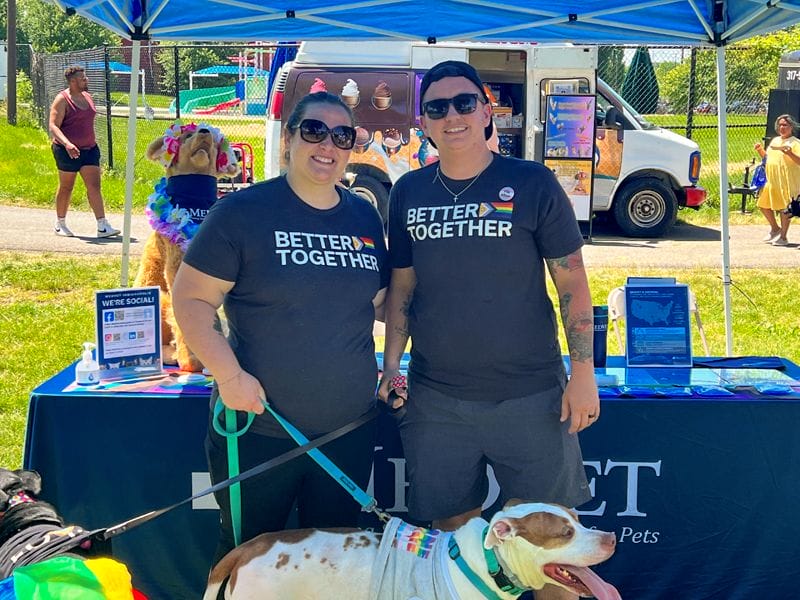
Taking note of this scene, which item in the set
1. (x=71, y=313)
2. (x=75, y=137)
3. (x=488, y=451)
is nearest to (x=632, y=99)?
(x=75, y=137)

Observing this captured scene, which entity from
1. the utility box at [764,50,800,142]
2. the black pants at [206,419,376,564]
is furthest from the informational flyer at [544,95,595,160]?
the black pants at [206,419,376,564]

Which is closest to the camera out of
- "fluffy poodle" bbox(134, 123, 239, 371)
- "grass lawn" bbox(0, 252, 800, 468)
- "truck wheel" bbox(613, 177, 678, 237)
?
"fluffy poodle" bbox(134, 123, 239, 371)

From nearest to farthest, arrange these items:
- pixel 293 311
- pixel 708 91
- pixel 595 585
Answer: pixel 595 585 < pixel 293 311 < pixel 708 91

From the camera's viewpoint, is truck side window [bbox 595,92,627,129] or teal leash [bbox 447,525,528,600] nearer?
teal leash [bbox 447,525,528,600]

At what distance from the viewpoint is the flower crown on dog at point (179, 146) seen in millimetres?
3863

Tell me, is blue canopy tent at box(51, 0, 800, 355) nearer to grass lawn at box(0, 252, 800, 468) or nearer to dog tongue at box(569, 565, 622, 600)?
grass lawn at box(0, 252, 800, 468)

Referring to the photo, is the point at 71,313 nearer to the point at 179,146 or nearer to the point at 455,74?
the point at 179,146

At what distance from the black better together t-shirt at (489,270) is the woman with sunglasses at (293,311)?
0.55 feet

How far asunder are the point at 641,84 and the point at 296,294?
22881mm

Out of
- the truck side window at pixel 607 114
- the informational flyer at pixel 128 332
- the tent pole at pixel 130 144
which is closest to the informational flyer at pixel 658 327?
the informational flyer at pixel 128 332

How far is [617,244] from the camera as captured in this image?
11211 mm

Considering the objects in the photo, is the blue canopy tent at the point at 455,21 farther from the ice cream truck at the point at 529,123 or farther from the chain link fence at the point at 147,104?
the ice cream truck at the point at 529,123

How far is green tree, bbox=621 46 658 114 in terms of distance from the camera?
72.6 ft

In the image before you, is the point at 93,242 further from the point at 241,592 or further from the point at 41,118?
the point at 41,118
